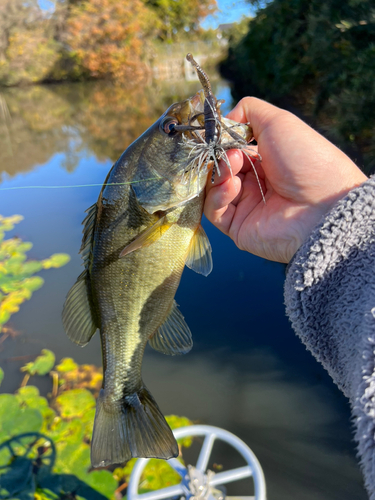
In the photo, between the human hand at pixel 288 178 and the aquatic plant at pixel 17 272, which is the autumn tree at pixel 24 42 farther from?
the human hand at pixel 288 178

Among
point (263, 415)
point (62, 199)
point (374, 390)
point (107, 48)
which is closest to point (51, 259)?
point (62, 199)

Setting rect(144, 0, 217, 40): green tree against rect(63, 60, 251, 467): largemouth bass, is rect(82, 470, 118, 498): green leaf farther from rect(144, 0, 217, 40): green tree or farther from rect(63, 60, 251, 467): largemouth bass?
rect(144, 0, 217, 40): green tree

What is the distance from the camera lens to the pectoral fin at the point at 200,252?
1.66 meters

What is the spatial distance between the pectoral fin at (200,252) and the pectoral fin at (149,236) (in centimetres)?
19

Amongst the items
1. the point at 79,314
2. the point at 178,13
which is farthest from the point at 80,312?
the point at 178,13

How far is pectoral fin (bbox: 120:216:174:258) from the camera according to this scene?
55.7 inches

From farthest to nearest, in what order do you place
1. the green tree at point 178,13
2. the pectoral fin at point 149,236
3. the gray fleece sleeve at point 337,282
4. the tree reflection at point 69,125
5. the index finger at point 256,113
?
the green tree at point 178,13 → the tree reflection at point 69,125 → the index finger at point 256,113 → the pectoral fin at point 149,236 → the gray fleece sleeve at point 337,282

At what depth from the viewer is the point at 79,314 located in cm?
167

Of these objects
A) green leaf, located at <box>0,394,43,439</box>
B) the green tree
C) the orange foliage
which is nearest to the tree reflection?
the orange foliage

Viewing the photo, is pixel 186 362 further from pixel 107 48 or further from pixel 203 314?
pixel 107 48

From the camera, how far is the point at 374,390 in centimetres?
85

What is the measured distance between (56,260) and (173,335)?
14.4 ft

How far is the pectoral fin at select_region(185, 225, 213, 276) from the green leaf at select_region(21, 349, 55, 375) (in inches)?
118

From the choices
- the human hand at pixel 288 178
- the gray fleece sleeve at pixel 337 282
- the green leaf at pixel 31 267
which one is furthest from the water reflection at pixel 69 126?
the gray fleece sleeve at pixel 337 282
